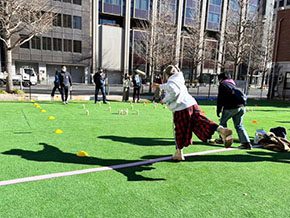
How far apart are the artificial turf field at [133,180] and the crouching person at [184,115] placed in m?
0.60

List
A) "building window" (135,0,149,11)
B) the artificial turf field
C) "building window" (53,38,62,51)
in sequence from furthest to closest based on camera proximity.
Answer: "building window" (135,0,149,11) < "building window" (53,38,62,51) < the artificial turf field

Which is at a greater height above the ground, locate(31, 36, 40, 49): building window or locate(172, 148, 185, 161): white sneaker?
locate(31, 36, 40, 49): building window

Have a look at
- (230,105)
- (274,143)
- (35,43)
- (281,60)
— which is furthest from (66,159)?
(35,43)

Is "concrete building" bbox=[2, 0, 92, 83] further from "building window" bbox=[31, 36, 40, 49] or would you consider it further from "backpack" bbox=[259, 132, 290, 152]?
"backpack" bbox=[259, 132, 290, 152]

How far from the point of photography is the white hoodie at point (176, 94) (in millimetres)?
4691

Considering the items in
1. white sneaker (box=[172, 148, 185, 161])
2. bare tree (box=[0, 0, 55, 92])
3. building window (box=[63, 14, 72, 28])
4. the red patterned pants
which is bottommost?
white sneaker (box=[172, 148, 185, 161])

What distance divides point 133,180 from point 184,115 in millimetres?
1428

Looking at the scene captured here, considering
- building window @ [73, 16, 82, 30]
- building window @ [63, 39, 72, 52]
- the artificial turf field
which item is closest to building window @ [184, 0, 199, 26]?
building window @ [73, 16, 82, 30]

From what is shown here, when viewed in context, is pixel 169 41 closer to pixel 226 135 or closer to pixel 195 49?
pixel 195 49

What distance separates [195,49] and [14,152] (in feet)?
127

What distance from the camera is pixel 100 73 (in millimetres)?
14391

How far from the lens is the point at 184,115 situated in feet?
15.7

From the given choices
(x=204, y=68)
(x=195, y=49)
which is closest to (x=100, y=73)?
(x=195, y=49)

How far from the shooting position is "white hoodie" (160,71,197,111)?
4.69 meters
